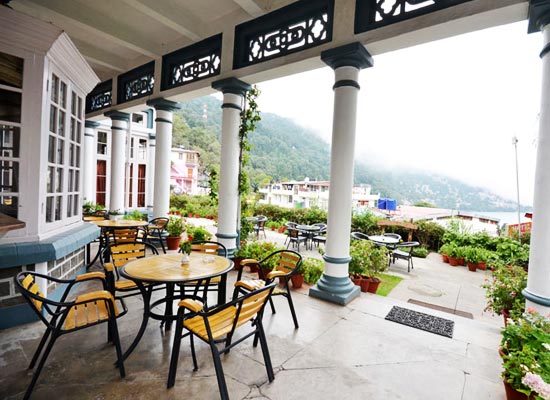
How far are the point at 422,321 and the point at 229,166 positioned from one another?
338cm

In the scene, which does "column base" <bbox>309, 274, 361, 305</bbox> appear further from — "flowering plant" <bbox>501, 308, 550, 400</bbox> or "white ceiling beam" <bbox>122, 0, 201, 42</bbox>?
"white ceiling beam" <bbox>122, 0, 201, 42</bbox>

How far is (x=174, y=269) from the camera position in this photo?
255 cm

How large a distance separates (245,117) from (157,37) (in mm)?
2246

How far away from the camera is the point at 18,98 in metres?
2.74

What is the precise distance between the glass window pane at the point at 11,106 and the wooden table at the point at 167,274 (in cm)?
179

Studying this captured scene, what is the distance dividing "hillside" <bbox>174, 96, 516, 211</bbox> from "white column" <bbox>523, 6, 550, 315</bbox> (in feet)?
82.0

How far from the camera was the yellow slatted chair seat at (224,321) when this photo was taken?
190 cm

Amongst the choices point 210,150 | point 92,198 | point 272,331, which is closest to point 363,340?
point 272,331

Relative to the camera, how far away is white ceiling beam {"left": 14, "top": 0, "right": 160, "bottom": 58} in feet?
13.5

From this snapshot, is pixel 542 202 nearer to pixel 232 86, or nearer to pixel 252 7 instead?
pixel 252 7

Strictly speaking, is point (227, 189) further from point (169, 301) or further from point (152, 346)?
point (152, 346)

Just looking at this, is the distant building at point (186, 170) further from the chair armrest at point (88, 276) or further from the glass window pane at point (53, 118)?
the chair armrest at point (88, 276)

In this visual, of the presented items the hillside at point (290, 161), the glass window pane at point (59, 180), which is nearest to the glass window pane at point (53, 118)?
the glass window pane at point (59, 180)

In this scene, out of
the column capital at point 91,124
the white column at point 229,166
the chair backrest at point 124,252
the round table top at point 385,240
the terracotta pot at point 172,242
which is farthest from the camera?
the column capital at point 91,124
